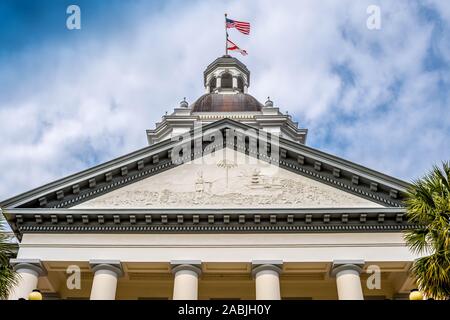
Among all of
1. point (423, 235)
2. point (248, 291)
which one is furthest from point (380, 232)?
point (423, 235)

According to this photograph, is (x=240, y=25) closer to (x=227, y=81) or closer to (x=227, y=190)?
(x=227, y=81)

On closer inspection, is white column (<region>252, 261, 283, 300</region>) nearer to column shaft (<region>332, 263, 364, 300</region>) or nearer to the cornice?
the cornice

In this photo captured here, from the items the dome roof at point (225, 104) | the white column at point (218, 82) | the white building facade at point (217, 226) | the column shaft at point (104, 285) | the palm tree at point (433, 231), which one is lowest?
the palm tree at point (433, 231)

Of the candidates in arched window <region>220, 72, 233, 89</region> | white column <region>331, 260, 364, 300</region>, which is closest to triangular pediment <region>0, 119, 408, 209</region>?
white column <region>331, 260, 364, 300</region>

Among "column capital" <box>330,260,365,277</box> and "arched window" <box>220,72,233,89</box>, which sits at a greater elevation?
"arched window" <box>220,72,233,89</box>

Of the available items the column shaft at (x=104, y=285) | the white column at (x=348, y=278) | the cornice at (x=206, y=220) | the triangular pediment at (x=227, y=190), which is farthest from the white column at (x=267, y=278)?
the column shaft at (x=104, y=285)

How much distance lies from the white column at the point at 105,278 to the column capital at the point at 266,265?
17.6 ft

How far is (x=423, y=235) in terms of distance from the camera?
14.3 m

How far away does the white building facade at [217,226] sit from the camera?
22594 mm

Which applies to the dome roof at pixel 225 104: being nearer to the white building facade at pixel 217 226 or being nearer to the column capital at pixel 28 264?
the white building facade at pixel 217 226

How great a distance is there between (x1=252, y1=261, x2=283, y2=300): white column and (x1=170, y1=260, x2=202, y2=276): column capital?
85.8 inches

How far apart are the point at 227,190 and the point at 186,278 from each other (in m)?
4.17

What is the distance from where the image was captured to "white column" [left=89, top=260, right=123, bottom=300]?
21.7m

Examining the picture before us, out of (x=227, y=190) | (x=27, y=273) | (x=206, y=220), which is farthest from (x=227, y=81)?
(x=27, y=273)
